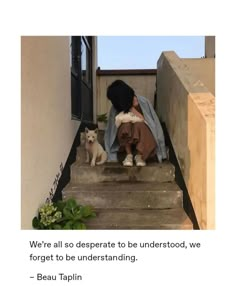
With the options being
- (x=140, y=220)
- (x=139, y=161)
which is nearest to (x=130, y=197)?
(x=140, y=220)

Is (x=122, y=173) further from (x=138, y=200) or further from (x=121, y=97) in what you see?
(x=121, y=97)

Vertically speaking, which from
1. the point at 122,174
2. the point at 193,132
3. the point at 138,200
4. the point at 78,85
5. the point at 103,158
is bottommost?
the point at 138,200

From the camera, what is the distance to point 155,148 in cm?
239

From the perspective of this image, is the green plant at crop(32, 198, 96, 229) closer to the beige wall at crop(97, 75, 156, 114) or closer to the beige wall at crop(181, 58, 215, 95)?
the beige wall at crop(181, 58, 215, 95)

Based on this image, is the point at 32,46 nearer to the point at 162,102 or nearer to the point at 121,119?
the point at 121,119

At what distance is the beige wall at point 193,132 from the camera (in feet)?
4.91

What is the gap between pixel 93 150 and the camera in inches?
93.2

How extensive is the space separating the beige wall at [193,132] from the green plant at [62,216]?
627mm

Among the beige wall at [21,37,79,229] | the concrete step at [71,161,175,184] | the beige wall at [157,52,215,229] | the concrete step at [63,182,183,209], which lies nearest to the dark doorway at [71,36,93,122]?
the beige wall at [21,37,79,229]

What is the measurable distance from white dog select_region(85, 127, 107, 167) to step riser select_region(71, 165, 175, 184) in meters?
0.08

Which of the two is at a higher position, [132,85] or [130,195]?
[132,85]

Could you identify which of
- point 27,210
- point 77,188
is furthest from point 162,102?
point 27,210
